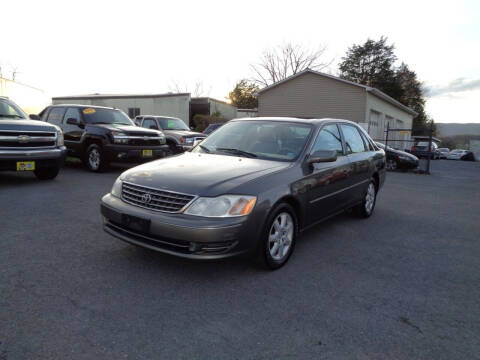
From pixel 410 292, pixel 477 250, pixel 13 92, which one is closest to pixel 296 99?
pixel 13 92

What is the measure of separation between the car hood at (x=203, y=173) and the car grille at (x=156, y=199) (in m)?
0.05

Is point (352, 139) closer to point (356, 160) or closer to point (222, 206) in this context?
point (356, 160)

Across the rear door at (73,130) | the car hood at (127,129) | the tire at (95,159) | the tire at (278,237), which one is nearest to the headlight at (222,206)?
the tire at (278,237)

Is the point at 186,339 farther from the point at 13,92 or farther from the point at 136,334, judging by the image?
the point at 13,92

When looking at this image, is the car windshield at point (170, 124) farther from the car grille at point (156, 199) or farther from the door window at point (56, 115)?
the car grille at point (156, 199)

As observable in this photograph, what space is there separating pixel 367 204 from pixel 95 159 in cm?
711

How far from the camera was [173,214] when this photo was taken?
10.2ft

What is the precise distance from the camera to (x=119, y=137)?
918 centimetres

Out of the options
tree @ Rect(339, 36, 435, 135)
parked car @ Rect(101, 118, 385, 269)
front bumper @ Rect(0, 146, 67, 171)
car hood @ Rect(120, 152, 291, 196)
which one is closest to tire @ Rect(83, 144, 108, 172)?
front bumper @ Rect(0, 146, 67, 171)

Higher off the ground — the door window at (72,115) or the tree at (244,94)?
the tree at (244,94)

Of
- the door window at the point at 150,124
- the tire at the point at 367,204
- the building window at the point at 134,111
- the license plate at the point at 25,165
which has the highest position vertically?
the building window at the point at 134,111

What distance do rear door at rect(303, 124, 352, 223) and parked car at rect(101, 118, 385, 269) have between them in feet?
0.04

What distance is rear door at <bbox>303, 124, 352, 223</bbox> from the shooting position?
13.5 feet

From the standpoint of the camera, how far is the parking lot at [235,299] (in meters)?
2.35
